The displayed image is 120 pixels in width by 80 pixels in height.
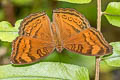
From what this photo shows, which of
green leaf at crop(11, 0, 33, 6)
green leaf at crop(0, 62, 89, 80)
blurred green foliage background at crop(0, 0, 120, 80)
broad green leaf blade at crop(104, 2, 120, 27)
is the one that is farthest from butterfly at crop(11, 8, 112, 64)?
green leaf at crop(11, 0, 33, 6)

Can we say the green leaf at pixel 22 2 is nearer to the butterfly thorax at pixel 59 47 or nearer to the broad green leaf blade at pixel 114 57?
the butterfly thorax at pixel 59 47

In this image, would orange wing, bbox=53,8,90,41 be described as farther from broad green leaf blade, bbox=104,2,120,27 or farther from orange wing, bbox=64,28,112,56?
broad green leaf blade, bbox=104,2,120,27

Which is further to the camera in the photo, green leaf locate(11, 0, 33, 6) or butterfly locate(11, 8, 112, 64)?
green leaf locate(11, 0, 33, 6)

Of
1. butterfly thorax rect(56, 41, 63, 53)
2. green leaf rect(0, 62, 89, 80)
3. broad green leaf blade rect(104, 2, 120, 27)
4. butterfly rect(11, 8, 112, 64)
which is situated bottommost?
green leaf rect(0, 62, 89, 80)

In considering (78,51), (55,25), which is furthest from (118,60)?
(55,25)

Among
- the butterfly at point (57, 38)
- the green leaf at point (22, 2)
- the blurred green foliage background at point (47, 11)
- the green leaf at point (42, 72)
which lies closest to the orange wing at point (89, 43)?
the butterfly at point (57, 38)

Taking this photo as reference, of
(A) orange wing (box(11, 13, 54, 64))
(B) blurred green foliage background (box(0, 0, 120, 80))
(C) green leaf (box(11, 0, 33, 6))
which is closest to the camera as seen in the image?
(A) orange wing (box(11, 13, 54, 64))

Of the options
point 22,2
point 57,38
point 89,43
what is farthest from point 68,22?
point 22,2
